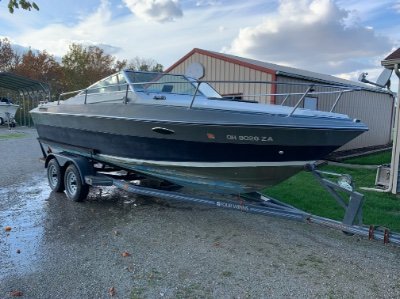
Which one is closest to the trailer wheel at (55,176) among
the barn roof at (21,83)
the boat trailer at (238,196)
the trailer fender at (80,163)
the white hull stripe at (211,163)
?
the boat trailer at (238,196)

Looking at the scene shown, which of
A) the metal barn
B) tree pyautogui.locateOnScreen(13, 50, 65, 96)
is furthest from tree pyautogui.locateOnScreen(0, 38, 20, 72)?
the metal barn

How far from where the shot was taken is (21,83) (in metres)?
22.0

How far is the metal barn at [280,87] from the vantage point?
10281 millimetres

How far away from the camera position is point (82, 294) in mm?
3240

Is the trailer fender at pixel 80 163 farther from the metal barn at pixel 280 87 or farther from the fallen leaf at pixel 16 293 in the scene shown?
the metal barn at pixel 280 87

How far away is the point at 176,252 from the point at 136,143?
171 cm

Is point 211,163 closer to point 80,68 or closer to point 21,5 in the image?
point 21,5

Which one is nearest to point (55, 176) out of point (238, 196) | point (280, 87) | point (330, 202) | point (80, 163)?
point (80, 163)

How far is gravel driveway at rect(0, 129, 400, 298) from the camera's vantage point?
3.37 m

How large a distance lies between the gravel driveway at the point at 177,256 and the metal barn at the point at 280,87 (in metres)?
3.84

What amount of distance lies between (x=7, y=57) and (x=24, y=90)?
33.3 ft

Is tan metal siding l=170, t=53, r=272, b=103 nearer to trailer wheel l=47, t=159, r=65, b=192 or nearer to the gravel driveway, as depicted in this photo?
the gravel driveway

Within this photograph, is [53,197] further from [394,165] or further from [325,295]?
[394,165]

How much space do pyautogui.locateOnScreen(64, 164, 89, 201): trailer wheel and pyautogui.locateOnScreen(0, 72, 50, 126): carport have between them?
13.5 meters
